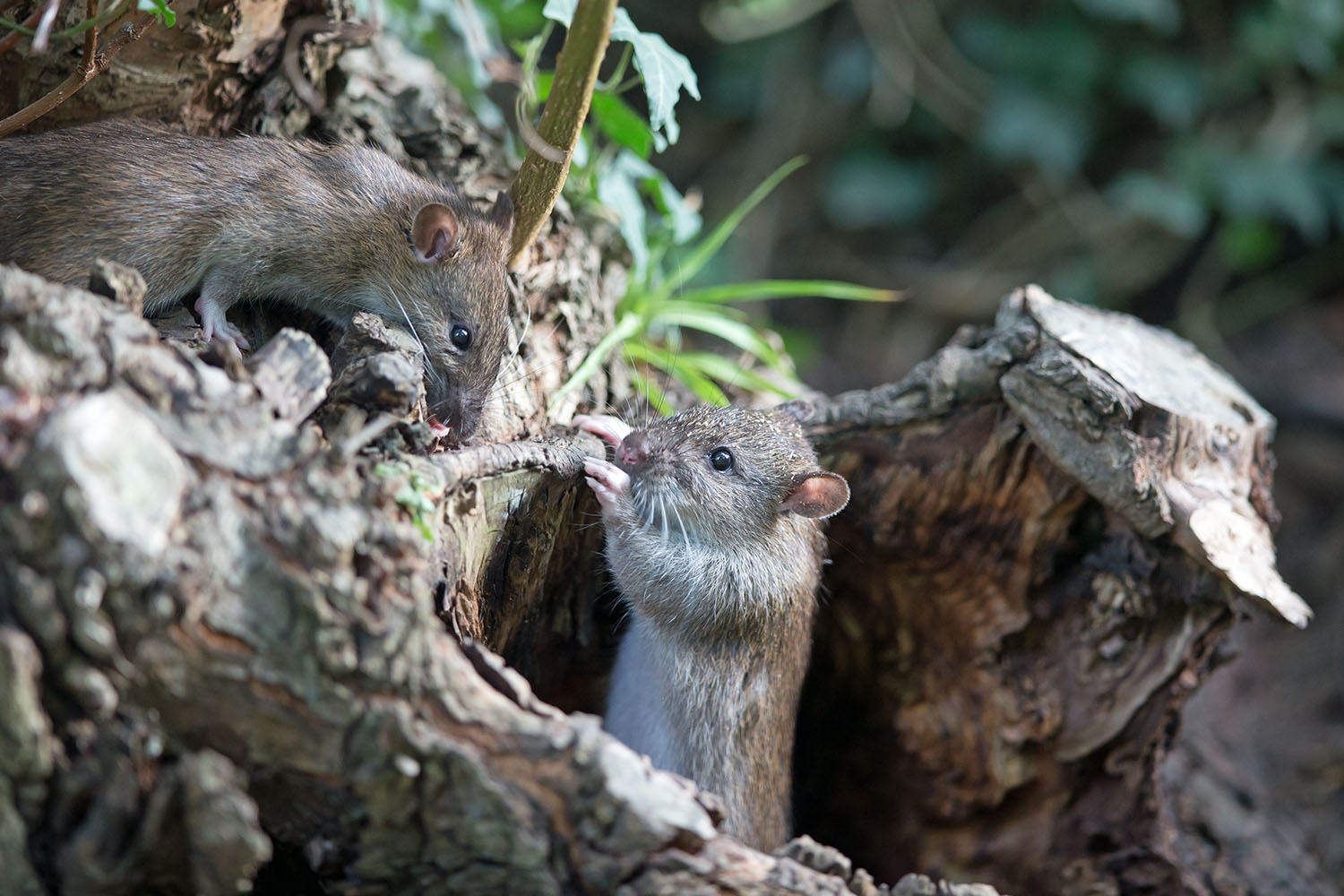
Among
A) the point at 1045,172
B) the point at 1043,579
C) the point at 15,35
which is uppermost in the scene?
the point at 15,35

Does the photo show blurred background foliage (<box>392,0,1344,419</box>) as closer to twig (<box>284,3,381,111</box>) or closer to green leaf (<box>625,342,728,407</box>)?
green leaf (<box>625,342,728,407</box>)

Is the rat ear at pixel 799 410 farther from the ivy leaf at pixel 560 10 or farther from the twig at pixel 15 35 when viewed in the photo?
the twig at pixel 15 35

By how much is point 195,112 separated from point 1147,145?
7.03 m

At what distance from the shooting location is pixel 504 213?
12.5 feet

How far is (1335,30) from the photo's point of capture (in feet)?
24.5

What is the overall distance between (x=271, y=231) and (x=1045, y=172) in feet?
20.3

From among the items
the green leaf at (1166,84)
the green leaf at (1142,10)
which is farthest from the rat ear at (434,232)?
the green leaf at (1166,84)

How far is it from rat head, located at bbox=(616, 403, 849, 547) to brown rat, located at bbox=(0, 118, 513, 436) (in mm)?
641

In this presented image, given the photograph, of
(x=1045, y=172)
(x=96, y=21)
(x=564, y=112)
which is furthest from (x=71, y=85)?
(x=1045, y=172)

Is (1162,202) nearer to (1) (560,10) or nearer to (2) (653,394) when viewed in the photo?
(2) (653,394)

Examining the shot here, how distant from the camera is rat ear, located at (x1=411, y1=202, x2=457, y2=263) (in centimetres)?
372

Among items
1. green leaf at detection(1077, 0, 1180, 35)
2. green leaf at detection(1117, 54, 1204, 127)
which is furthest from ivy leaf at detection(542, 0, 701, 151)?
green leaf at detection(1117, 54, 1204, 127)

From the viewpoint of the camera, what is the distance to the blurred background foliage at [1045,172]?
7.66 meters

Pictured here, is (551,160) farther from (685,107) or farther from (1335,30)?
(1335,30)
